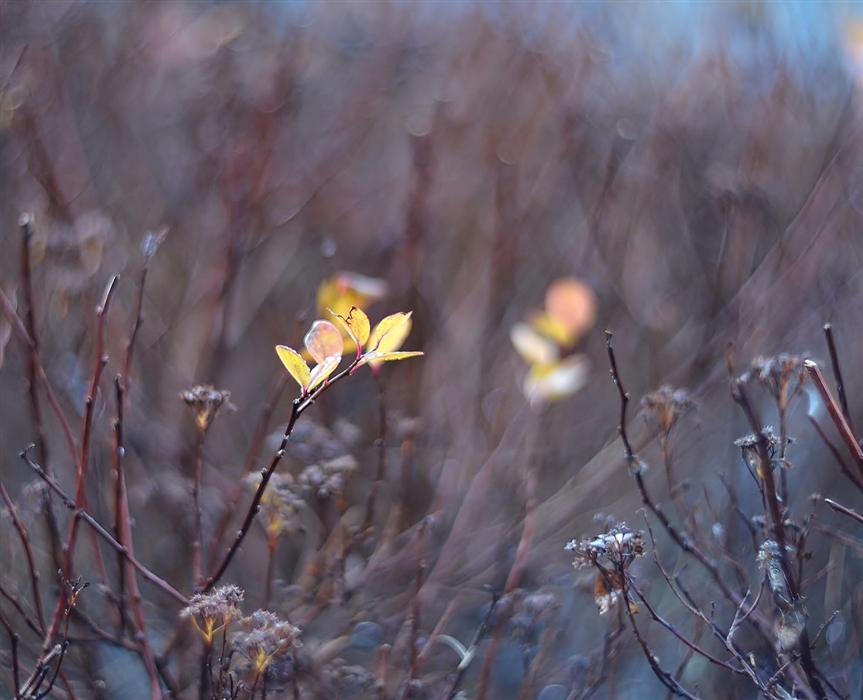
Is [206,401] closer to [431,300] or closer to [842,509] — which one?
[842,509]

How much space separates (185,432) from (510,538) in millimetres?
949

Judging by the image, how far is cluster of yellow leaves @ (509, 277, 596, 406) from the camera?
1688 mm

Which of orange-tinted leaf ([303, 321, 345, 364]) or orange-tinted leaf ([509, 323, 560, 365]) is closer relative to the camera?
orange-tinted leaf ([303, 321, 345, 364])

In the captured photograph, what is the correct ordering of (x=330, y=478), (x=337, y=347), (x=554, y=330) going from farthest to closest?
(x=554, y=330) < (x=330, y=478) < (x=337, y=347)

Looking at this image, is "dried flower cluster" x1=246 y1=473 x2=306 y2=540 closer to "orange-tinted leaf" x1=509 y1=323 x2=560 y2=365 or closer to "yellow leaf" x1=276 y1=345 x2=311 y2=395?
"yellow leaf" x1=276 y1=345 x2=311 y2=395

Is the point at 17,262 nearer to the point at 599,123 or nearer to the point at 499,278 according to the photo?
the point at 499,278

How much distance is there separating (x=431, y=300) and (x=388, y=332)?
1.34 meters

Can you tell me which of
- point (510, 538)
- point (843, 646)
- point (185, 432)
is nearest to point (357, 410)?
point (185, 432)

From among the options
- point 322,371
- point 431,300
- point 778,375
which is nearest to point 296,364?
point 322,371

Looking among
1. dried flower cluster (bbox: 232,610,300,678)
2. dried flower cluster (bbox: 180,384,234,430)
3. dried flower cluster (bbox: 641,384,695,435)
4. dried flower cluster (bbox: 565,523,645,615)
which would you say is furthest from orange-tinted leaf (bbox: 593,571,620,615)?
dried flower cluster (bbox: 180,384,234,430)

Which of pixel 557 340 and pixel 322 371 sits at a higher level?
pixel 557 340

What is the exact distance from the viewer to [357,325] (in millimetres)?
841

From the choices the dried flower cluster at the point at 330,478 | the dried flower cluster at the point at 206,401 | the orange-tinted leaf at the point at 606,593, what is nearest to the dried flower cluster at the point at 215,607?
the dried flower cluster at the point at 206,401

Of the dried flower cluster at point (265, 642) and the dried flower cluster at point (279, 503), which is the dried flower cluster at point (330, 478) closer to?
the dried flower cluster at point (279, 503)
